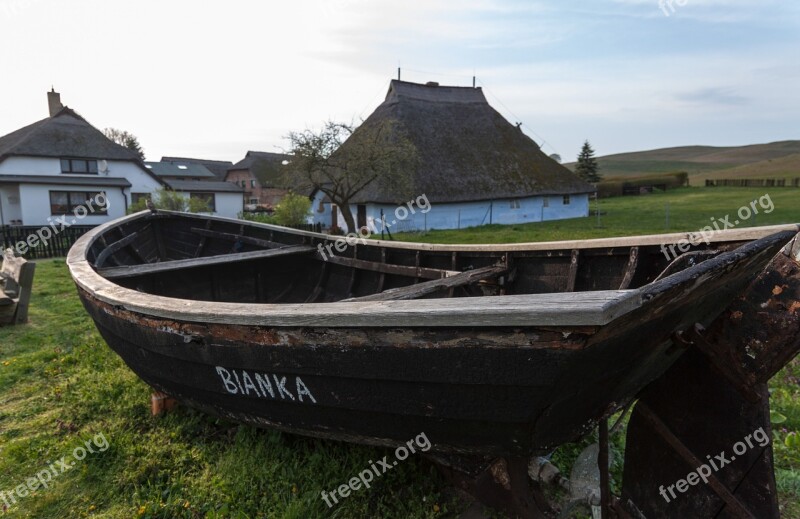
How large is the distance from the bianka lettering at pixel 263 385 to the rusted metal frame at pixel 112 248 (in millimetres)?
3406

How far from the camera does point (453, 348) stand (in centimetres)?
193

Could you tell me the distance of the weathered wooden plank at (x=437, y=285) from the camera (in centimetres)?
367

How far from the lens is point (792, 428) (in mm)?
3699

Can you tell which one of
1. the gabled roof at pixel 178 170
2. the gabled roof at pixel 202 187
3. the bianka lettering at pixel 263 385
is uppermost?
the gabled roof at pixel 178 170

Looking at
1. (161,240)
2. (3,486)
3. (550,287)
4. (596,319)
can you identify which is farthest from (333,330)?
(161,240)

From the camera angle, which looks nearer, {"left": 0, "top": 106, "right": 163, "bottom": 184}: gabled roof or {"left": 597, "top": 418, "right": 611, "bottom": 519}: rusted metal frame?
{"left": 597, "top": 418, "right": 611, "bottom": 519}: rusted metal frame

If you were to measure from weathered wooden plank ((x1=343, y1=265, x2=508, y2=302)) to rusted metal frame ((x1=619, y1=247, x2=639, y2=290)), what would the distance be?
1.16m

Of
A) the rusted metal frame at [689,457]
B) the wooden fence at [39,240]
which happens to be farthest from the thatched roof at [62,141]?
the rusted metal frame at [689,457]

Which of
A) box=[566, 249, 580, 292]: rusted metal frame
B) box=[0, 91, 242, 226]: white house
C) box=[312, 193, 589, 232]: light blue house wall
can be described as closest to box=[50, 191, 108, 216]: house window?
box=[0, 91, 242, 226]: white house

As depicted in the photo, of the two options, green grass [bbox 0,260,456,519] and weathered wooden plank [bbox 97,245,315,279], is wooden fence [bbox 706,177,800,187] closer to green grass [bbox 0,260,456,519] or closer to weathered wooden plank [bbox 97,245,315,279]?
weathered wooden plank [bbox 97,245,315,279]

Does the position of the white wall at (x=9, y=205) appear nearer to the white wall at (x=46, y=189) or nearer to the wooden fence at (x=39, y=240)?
the white wall at (x=46, y=189)

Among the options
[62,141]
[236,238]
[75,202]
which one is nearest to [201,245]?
[236,238]

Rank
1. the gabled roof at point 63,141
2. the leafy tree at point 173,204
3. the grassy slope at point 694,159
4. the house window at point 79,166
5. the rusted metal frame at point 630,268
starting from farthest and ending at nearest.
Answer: the grassy slope at point 694,159, the house window at point 79,166, the gabled roof at point 63,141, the leafy tree at point 173,204, the rusted metal frame at point 630,268

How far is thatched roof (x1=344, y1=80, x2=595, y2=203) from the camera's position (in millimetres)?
25297
